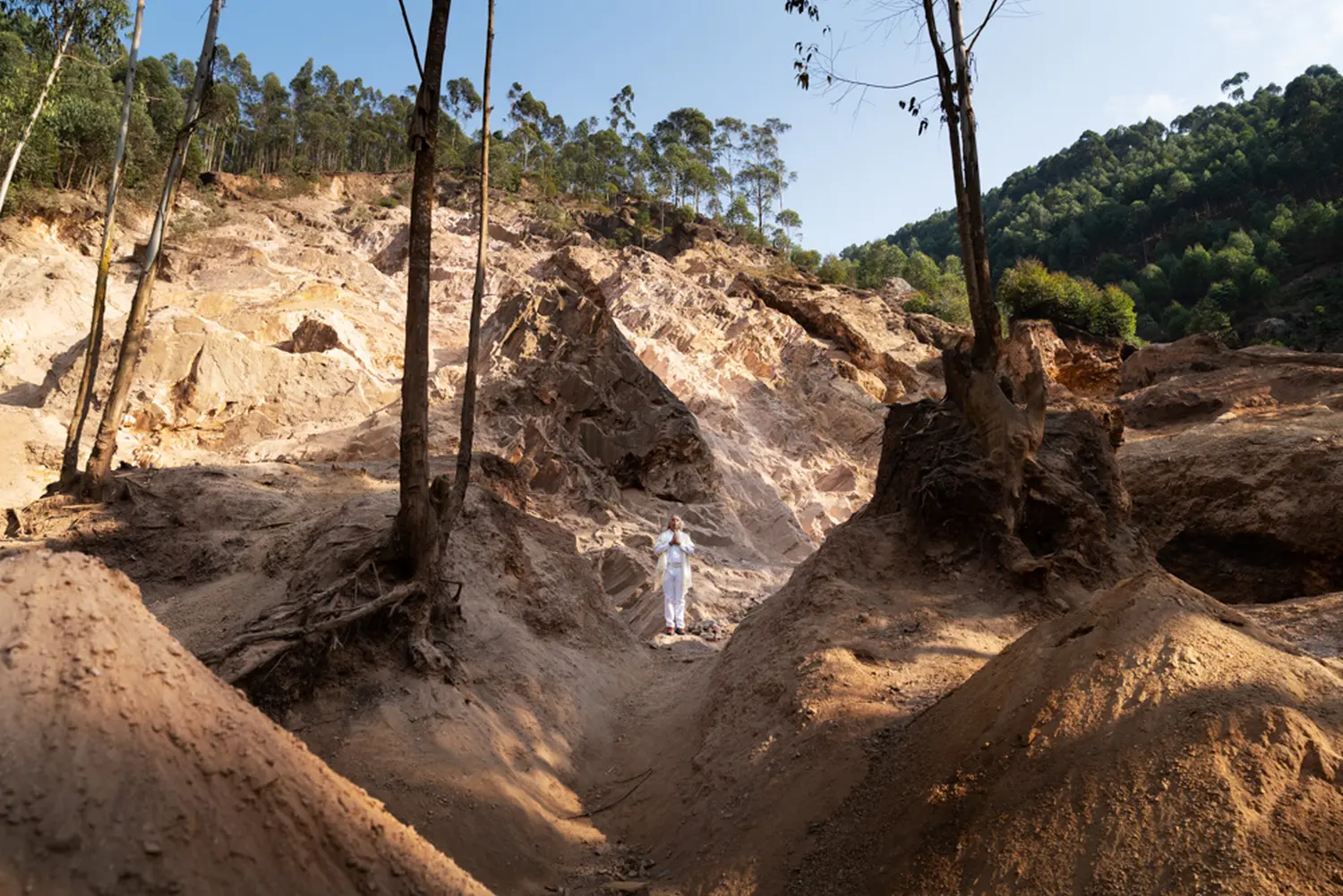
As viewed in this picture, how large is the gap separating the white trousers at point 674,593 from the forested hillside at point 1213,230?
126 feet

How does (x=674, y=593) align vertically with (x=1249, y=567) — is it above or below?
below

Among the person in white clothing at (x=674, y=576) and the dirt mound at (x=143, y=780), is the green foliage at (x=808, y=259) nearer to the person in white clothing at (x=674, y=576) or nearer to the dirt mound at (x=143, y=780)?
the person in white clothing at (x=674, y=576)

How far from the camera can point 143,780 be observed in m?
2.75

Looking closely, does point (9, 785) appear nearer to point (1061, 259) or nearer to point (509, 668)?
point (509, 668)

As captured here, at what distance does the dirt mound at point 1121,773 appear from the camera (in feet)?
10.5

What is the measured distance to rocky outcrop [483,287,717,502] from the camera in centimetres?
1828

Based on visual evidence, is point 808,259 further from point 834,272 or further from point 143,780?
point 143,780

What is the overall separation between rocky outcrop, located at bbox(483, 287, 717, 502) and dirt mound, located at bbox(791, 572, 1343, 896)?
44.3ft

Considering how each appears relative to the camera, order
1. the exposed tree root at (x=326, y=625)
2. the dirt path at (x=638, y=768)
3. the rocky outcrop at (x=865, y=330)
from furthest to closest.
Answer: the rocky outcrop at (x=865, y=330), the exposed tree root at (x=326, y=625), the dirt path at (x=638, y=768)

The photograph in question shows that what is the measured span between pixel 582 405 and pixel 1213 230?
248 feet

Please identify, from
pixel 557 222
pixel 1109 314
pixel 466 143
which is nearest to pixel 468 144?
pixel 466 143

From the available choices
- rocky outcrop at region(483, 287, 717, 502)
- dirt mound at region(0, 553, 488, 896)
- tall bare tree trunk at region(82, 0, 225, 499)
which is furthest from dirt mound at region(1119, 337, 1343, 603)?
tall bare tree trunk at region(82, 0, 225, 499)

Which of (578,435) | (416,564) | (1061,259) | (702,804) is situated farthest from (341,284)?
(1061,259)

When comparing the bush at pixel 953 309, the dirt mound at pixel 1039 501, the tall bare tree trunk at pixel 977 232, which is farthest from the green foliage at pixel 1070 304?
the dirt mound at pixel 1039 501
